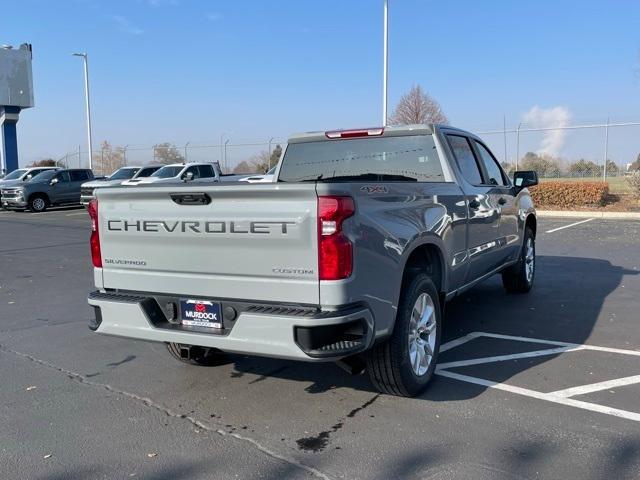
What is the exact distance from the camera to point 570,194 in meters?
20.1

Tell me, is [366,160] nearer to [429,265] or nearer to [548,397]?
[429,265]

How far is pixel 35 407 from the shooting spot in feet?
13.4

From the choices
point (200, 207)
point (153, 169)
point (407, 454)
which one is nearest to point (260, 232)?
point (200, 207)

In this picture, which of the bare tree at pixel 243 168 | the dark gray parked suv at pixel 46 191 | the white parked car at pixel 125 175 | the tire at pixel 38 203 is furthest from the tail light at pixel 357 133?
the bare tree at pixel 243 168

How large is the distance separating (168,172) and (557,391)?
789 inches

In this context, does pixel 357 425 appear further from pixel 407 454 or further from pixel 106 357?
pixel 106 357

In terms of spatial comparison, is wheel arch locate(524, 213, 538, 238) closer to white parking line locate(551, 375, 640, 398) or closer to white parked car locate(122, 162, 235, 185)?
white parking line locate(551, 375, 640, 398)

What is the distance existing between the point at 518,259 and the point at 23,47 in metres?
38.1

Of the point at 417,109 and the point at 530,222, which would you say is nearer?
the point at 530,222

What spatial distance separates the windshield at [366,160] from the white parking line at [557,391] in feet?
5.22

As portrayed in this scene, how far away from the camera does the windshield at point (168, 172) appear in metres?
22.1

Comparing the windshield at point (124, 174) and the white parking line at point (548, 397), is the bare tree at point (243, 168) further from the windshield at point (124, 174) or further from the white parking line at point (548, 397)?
the white parking line at point (548, 397)

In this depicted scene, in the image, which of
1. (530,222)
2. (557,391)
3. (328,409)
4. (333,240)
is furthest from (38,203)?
(557,391)

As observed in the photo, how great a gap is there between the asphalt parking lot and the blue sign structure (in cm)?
3386
